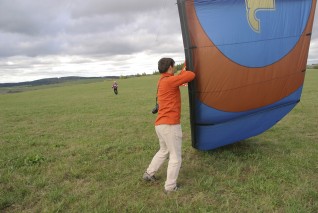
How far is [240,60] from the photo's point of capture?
17.8 ft

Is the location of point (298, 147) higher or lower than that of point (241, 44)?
lower

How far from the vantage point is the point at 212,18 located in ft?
16.8

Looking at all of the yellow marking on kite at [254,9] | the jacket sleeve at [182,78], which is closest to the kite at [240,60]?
the yellow marking on kite at [254,9]

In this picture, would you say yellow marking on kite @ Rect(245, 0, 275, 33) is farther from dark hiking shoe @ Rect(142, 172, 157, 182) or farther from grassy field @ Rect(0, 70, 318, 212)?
dark hiking shoe @ Rect(142, 172, 157, 182)

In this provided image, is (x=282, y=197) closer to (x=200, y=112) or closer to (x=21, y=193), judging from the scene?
(x=200, y=112)

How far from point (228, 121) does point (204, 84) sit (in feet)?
3.36

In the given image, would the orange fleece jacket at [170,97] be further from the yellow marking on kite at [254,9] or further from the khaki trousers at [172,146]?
the yellow marking on kite at [254,9]

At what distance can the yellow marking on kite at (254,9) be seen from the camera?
5.36 metres

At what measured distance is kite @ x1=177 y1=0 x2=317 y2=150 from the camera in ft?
16.7

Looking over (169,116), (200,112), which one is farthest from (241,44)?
(169,116)

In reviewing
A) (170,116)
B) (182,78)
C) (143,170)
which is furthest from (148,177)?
(182,78)

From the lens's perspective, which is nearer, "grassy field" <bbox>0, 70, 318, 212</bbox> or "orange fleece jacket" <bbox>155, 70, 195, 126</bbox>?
"grassy field" <bbox>0, 70, 318, 212</bbox>

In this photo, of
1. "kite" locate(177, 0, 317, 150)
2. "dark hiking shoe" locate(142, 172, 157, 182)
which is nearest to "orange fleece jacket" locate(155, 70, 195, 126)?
"kite" locate(177, 0, 317, 150)

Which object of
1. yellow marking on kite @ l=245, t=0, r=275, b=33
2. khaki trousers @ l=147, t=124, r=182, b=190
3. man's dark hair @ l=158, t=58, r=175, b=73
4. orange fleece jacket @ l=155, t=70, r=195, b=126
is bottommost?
khaki trousers @ l=147, t=124, r=182, b=190
